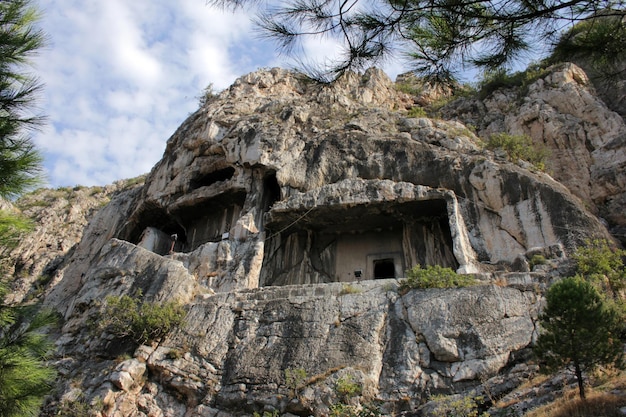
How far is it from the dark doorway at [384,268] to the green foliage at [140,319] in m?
6.65

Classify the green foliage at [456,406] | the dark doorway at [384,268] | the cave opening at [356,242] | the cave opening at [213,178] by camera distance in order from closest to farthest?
the green foliage at [456,406] → the cave opening at [356,242] → the dark doorway at [384,268] → the cave opening at [213,178]

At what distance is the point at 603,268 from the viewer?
Result: 10.5 m

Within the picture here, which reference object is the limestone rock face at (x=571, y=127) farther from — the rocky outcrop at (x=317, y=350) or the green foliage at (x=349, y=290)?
the green foliage at (x=349, y=290)

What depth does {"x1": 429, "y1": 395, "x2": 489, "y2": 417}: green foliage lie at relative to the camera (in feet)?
23.2

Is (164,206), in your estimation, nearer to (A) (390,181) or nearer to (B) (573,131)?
(A) (390,181)

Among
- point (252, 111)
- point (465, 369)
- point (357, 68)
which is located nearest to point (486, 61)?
point (357, 68)

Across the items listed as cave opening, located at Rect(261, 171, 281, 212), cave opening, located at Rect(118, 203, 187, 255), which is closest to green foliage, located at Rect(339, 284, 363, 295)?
cave opening, located at Rect(261, 171, 281, 212)

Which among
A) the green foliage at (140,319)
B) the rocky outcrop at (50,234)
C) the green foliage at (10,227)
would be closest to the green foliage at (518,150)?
the green foliage at (140,319)

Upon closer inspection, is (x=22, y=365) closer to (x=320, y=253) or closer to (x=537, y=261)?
(x=537, y=261)

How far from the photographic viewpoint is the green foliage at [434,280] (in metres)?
10.6

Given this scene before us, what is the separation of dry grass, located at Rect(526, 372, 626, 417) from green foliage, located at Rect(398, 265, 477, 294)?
3.71 metres

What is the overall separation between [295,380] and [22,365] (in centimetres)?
457

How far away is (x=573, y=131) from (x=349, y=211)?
1002 cm

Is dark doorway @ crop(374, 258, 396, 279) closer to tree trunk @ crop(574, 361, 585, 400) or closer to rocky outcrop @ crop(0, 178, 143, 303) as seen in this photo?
tree trunk @ crop(574, 361, 585, 400)
